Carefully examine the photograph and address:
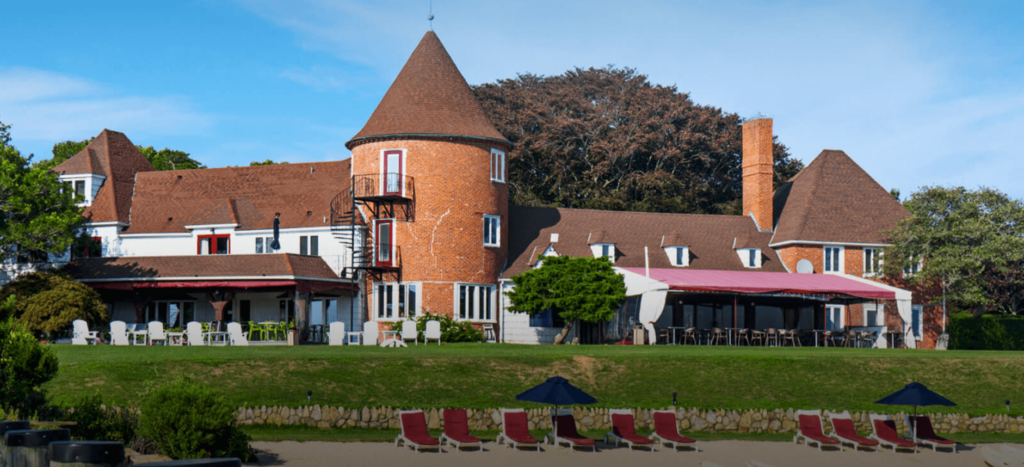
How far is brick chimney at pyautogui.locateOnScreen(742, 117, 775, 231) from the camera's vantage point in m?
44.2

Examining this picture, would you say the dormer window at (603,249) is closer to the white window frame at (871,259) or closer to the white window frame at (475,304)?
the white window frame at (475,304)

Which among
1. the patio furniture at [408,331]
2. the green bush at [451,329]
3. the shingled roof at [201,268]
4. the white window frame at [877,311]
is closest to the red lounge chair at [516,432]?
the patio furniture at [408,331]

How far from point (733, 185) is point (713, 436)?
119 feet

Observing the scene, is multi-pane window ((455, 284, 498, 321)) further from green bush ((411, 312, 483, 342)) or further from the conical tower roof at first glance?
the conical tower roof

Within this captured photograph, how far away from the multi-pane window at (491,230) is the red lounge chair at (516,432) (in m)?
20.5

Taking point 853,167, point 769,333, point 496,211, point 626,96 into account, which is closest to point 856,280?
point 769,333

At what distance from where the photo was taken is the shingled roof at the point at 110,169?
138ft

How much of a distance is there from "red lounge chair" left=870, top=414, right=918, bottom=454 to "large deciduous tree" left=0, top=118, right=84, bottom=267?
91.0ft

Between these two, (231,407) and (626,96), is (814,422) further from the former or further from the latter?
(626,96)

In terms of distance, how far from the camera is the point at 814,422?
805 inches

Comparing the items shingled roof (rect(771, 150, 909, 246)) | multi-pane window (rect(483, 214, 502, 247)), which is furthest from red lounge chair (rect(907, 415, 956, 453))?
shingled roof (rect(771, 150, 909, 246))

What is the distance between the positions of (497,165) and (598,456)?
74.9ft

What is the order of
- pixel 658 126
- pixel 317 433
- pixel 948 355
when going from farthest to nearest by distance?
pixel 658 126
pixel 948 355
pixel 317 433

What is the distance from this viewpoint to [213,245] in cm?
4072
